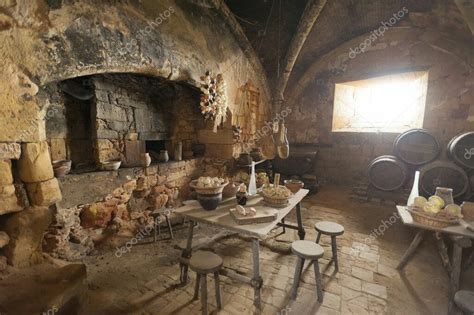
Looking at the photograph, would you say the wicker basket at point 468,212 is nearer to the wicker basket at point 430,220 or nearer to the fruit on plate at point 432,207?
the wicker basket at point 430,220

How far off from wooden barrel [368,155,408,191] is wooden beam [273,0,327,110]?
9.84 ft

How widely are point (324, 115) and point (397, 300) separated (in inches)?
202

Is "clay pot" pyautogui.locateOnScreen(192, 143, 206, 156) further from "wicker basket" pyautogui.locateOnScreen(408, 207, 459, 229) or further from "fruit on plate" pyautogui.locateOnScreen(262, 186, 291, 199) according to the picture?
"wicker basket" pyautogui.locateOnScreen(408, 207, 459, 229)

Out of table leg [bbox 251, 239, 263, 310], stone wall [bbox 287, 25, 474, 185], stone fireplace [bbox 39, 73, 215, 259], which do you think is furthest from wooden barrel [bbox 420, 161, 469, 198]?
stone fireplace [bbox 39, 73, 215, 259]

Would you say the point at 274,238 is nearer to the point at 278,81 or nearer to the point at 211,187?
the point at 211,187

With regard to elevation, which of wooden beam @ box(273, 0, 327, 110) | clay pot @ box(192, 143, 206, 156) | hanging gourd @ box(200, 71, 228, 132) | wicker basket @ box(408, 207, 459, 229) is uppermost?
wooden beam @ box(273, 0, 327, 110)

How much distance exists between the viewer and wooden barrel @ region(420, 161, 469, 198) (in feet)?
13.0

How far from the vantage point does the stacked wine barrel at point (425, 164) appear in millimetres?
4039

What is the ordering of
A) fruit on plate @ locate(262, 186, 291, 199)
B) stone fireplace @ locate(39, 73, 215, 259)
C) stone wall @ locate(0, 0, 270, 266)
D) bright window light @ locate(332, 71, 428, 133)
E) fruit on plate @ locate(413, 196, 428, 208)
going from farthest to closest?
bright window light @ locate(332, 71, 428, 133), stone fireplace @ locate(39, 73, 215, 259), fruit on plate @ locate(262, 186, 291, 199), fruit on plate @ locate(413, 196, 428, 208), stone wall @ locate(0, 0, 270, 266)

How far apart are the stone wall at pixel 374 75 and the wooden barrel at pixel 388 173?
1145 millimetres

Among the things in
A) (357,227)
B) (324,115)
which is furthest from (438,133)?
(357,227)

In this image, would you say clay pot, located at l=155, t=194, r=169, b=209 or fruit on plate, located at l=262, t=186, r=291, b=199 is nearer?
fruit on plate, located at l=262, t=186, r=291, b=199

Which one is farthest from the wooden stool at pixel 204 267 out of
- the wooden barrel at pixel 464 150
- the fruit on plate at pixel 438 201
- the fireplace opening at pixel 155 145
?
the wooden barrel at pixel 464 150

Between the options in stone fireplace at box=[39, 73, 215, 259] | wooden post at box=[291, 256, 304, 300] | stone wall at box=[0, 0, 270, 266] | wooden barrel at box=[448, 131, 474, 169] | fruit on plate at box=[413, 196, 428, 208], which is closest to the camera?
stone wall at box=[0, 0, 270, 266]
